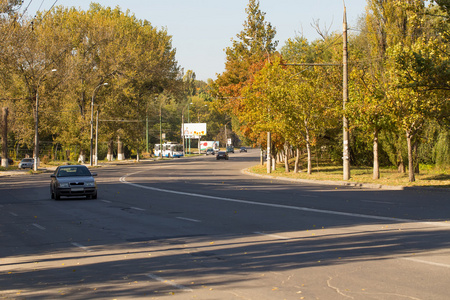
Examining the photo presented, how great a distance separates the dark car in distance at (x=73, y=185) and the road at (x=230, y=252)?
4.12 m

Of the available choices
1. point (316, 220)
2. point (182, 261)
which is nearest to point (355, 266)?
point (182, 261)

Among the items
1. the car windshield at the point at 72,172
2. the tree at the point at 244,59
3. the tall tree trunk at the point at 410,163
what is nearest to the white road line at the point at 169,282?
the car windshield at the point at 72,172

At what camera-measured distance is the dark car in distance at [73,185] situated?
25062 millimetres

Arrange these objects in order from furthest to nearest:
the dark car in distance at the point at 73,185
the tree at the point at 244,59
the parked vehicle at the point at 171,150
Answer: the parked vehicle at the point at 171,150
the tree at the point at 244,59
the dark car in distance at the point at 73,185

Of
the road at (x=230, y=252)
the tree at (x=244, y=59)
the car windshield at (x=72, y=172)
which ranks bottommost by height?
the road at (x=230, y=252)

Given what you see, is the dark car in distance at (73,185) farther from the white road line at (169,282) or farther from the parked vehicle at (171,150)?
the parked vehicle at (171,150)

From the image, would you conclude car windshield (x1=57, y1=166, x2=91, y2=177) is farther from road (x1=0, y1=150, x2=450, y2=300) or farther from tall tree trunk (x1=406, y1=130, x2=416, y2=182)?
tall tree trunk (x1=406, y1=130, x2=416, y2=182)

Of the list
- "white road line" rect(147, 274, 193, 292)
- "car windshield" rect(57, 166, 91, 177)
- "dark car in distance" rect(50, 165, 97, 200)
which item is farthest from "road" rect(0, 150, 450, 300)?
"car windshield" rect(57, 166, 91, 177)

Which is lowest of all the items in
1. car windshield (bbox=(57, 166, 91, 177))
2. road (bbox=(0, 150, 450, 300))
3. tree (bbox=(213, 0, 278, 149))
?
road (bbox=(0, 150, 450, 300))

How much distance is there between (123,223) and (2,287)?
8000mm

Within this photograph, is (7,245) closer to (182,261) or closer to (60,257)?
(60,257)

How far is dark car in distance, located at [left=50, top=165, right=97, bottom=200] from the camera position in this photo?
2506 cm

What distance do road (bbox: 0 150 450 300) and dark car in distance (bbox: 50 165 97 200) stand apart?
412 cm

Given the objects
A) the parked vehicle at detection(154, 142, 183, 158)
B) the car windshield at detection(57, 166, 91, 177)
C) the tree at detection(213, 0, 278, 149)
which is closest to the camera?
the car windshield at detection(57, 166, 91, 177)
